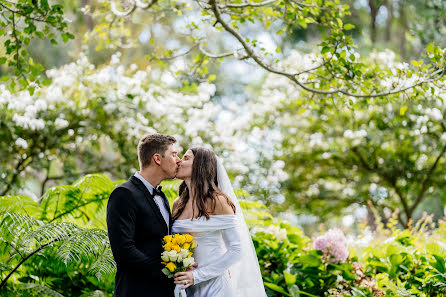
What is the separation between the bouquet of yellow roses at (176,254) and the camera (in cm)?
304

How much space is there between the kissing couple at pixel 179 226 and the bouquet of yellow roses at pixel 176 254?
7 cm

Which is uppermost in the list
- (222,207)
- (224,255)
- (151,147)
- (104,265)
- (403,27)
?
(403,27)

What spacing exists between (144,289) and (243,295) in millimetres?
796

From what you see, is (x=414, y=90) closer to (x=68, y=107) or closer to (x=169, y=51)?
(x=169, y=51)

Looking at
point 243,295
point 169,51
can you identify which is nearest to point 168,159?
point 243,295

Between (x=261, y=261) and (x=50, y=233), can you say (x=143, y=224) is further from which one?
(x=261, y=261)

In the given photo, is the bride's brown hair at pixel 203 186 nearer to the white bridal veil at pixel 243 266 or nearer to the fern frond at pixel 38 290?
the white bridal veil at pixel 243 266

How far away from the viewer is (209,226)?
333 cm

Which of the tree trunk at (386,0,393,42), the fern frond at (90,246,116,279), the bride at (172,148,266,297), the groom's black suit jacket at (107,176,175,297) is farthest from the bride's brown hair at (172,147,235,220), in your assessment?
the tree trunk at (386,0,393,42)

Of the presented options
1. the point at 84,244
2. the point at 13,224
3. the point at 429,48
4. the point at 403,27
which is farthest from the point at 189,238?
the point at 403,27

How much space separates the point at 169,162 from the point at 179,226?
44 centimetres

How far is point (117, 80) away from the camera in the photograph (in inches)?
319

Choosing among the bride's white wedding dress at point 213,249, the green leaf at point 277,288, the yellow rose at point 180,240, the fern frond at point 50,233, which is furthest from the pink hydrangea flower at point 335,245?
the fern frond at point 50,233

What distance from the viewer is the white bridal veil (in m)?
3.62
